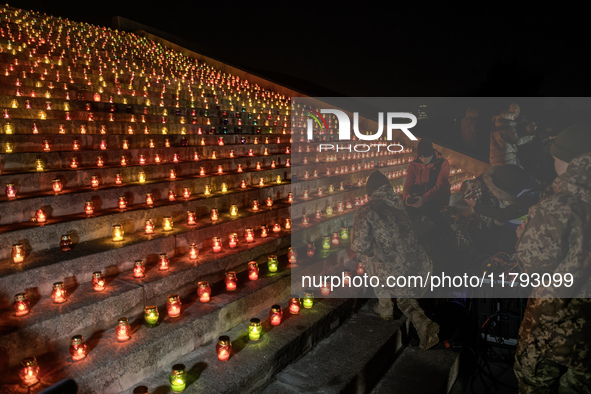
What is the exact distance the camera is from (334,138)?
37.2ft

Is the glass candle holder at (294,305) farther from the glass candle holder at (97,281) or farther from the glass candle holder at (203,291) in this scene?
the glass candle holder at (97,281)

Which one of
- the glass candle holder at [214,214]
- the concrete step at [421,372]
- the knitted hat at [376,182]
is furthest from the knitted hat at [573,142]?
the glass candle holder at [214,214]

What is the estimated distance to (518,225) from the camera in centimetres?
474

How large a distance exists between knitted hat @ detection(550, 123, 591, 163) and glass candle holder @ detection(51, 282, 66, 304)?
15.0 ft

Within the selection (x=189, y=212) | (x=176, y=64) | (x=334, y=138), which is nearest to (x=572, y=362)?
(x=189, y=212)

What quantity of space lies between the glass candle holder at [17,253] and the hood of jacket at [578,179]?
4793 millimetres

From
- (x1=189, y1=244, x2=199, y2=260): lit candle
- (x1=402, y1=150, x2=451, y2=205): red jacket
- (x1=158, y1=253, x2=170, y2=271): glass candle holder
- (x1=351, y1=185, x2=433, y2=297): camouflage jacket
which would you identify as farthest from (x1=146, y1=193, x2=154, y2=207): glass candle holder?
(x1=402, y1=150, x2=451, y2=205): red jacket

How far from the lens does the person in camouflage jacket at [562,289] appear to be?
3254 millimetres

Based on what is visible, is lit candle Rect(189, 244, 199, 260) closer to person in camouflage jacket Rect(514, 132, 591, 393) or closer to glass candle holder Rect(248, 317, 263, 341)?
glass candle holder Rect(248, 317, 263, 341)

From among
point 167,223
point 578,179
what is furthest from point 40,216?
point 578,179

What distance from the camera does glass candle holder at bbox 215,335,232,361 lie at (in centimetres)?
352

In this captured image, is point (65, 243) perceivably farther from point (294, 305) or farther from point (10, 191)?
point (294, 305)

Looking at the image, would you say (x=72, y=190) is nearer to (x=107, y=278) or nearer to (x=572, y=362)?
(x=107, y=278)

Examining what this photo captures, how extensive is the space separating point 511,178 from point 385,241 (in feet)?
5.39
